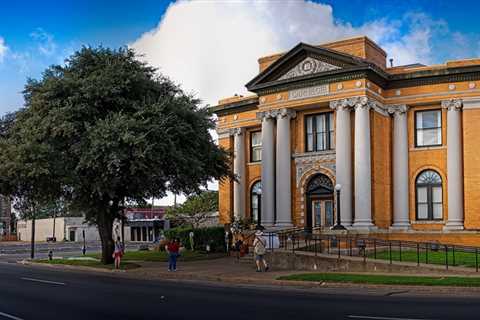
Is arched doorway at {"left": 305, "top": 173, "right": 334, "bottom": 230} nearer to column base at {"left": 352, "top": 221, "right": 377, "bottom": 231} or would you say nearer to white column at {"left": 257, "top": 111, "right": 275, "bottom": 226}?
white column at {"left": 257, "top": 111, "right": 275, "bottom": 226}

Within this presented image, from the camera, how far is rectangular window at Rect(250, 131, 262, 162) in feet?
145

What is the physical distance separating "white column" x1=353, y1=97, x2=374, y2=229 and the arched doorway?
2617 mm

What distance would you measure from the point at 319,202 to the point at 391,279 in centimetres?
1700

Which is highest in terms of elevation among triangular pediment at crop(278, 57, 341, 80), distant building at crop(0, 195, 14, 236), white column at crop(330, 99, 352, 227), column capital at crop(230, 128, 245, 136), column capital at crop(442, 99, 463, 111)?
triangular pediment at crop(278, 57, 341, 80)

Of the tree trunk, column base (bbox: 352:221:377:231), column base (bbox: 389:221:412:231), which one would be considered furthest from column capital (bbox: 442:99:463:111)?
the tree trunk

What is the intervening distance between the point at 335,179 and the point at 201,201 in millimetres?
37145

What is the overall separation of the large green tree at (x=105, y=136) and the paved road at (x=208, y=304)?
8.22 m

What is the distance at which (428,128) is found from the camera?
36.8 m

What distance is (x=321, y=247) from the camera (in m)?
32.2

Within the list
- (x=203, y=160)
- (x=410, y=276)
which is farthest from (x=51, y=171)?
(x=410, y=276)

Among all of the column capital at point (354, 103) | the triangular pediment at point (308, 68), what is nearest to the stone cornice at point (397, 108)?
the column capital at point (354, 103)

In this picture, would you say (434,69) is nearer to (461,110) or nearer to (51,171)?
(461,110)

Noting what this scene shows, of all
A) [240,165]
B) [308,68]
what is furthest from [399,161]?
[240,165]

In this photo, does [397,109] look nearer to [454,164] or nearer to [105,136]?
[454,164]
